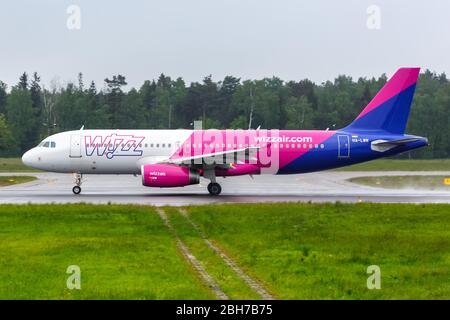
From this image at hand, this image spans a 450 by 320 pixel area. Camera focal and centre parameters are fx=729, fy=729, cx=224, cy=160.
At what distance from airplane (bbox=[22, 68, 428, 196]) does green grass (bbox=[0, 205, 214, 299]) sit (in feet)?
34.3

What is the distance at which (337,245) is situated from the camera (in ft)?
61.8

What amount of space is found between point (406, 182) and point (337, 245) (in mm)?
32865

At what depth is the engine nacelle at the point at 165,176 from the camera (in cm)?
3438

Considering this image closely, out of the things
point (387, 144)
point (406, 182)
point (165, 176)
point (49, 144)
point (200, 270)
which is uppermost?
point (49, 144)

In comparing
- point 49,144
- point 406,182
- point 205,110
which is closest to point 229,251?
point 49,144

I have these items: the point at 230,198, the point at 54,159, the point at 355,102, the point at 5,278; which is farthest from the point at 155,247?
the point at 355,102

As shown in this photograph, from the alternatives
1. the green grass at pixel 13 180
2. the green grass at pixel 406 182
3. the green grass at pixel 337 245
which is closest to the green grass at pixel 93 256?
the green grass at pixel 337 245

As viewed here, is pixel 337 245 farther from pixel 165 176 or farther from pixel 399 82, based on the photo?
pixel 399 82

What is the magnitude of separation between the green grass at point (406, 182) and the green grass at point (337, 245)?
1632cm

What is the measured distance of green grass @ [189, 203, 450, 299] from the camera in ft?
44.8

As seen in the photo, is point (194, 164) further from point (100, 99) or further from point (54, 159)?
point (100, 99)

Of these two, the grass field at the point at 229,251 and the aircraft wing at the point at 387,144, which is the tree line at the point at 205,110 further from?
the grass field at the point at 229,251

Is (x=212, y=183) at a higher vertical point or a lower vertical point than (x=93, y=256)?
higher

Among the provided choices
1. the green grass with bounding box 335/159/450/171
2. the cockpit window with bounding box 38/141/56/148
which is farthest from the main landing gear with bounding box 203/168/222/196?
the green grass with bounding box 335/159/450/171
